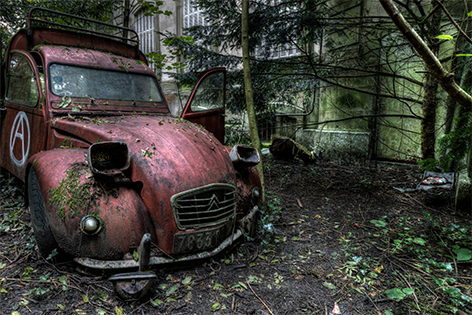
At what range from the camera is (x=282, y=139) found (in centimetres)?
680

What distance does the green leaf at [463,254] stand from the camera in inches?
98.3

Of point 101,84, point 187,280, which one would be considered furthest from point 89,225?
point 101,84

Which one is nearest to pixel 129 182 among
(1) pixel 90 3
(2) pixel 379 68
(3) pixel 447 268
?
(3) pixel 447 268

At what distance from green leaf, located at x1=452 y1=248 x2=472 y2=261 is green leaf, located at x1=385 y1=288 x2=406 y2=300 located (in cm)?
90

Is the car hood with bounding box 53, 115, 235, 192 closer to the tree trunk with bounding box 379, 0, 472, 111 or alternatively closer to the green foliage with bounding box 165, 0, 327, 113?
the tree trunk with bounding box 379, 0, 472, 111

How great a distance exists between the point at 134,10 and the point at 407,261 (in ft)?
46.8

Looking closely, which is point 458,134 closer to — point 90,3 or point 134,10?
point 90,3

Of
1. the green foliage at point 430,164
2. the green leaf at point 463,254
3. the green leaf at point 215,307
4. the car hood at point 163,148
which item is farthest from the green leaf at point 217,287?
the green foliage at point 430,164

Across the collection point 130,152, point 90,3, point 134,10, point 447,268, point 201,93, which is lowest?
point 447,268

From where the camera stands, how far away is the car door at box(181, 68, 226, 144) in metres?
3.51

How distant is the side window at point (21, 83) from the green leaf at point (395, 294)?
4089mm

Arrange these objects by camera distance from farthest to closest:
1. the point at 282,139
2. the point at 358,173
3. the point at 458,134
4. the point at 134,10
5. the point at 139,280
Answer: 1. the point at 134,10
2. the point at 282,139
3. the point at 358,173
4. the point at 458,134
5. the point at 139,280

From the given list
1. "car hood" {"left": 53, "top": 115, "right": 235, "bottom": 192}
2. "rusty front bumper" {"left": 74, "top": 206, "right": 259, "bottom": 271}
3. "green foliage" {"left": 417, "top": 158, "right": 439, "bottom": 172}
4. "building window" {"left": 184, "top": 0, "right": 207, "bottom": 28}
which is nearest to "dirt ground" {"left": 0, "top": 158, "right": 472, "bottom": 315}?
"rusty front bumper" {"left": 74, "top": 206, "right": 259, "bottom": 271}

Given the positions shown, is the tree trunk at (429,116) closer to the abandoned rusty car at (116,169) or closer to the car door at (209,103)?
the car door at (209,103)
